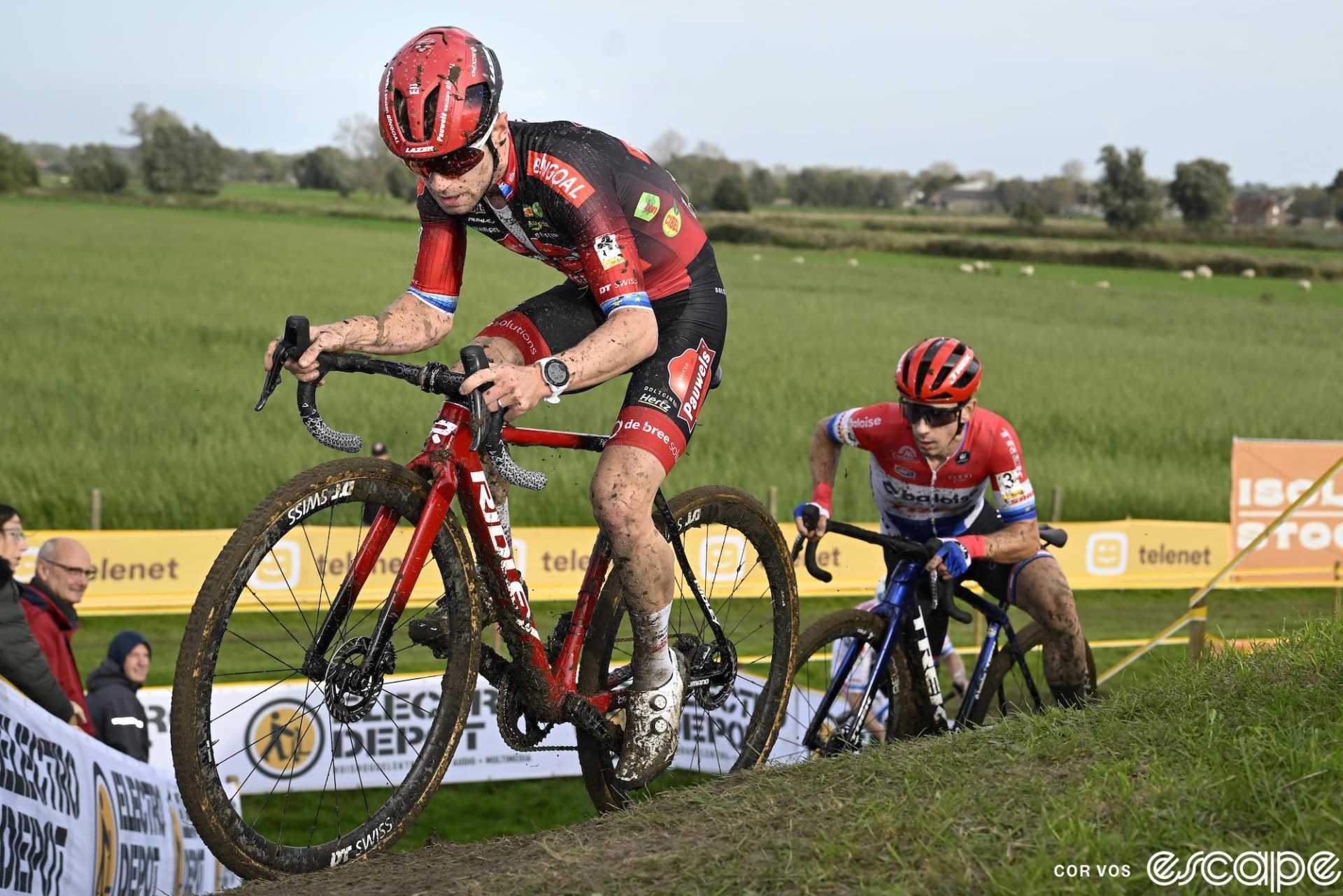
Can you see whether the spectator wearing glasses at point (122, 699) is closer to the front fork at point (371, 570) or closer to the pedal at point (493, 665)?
the pedal at point (493, 665)

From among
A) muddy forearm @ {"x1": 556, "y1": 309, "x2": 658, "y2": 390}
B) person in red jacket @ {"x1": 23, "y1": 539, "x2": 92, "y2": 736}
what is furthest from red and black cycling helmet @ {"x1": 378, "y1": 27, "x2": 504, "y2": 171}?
person in red jacket @ {"x1": 23, "y1": 539, "x2": 92, "y2": 736}

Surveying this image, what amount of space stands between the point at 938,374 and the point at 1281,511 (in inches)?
380

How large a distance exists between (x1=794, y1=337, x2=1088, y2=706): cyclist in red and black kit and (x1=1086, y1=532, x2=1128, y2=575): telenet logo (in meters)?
8.22

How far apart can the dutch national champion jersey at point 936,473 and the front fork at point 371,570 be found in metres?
3.45

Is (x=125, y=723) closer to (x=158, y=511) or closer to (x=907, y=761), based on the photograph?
(x=907, y=761)

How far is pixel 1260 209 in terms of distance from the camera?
108000 mm

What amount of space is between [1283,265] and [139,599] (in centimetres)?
7005

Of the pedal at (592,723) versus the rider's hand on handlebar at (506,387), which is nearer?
the rider's hand on handlebar at (506,387)

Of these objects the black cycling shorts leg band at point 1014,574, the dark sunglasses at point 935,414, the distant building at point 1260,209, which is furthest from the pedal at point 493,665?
the distant building at point 1260,209

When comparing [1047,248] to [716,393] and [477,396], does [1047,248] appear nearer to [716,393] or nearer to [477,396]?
[716,393]

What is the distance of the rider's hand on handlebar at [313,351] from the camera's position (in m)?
4.37

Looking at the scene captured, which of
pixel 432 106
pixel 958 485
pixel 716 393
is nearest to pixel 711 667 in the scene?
pixel 958 485

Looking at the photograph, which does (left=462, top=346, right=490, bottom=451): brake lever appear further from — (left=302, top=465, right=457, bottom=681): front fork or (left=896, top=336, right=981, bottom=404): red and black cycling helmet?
(left=896, top=336, right=981, bottom=404): red and black cycling helmet

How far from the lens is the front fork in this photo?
4156 mm
